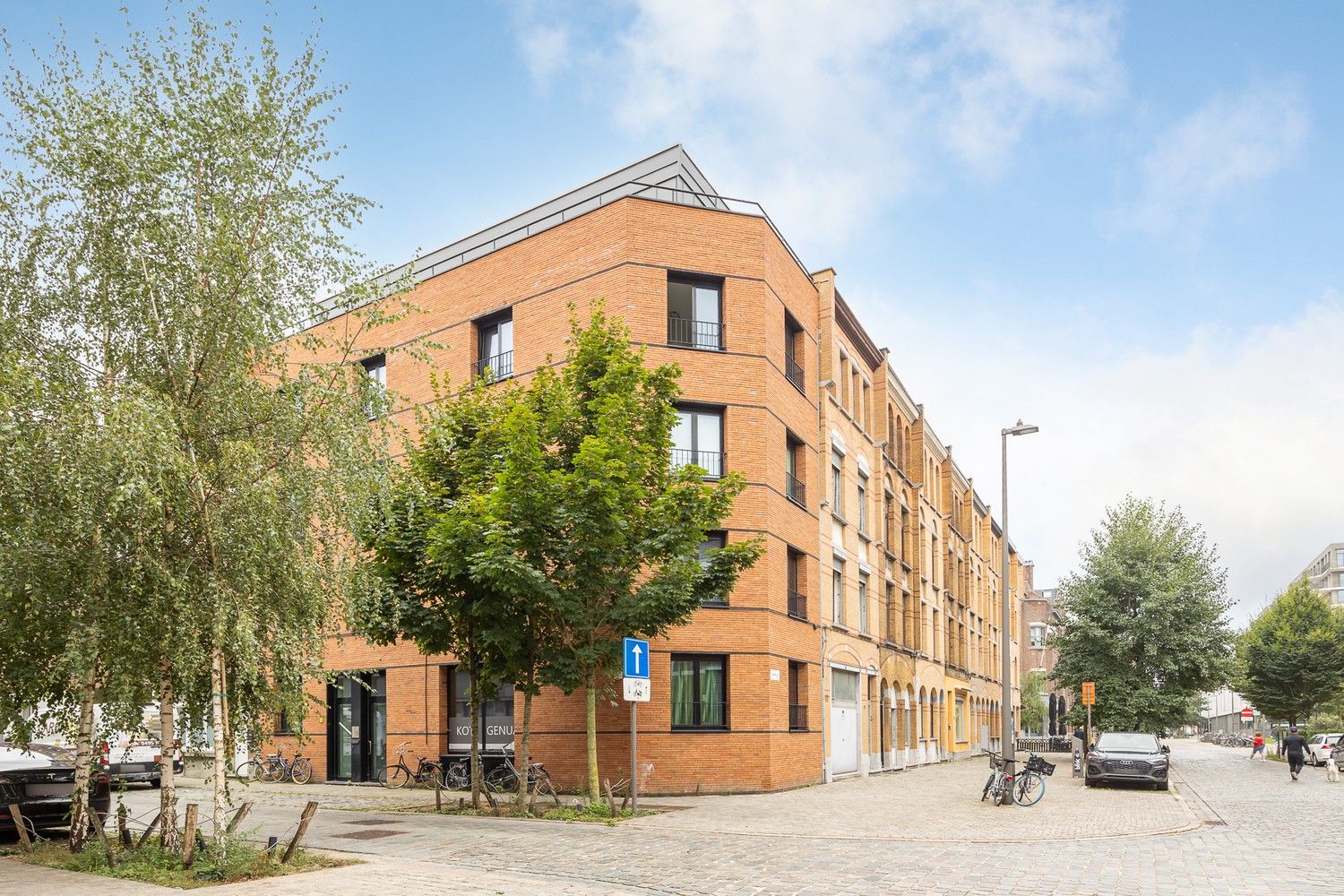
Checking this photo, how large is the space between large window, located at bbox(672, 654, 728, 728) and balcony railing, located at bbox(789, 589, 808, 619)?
3.35 m

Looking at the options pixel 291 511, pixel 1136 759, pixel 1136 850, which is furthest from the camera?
pixel 1136 759

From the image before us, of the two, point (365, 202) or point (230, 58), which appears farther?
point (365, 202)

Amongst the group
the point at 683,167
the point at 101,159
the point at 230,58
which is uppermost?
the point at 683,167

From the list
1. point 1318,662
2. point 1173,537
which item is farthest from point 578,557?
point 1318,662

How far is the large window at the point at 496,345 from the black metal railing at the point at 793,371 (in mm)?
6639

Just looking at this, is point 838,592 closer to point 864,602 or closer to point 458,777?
point 864,602

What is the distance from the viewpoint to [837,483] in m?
→ 32.5

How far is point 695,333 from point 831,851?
13.9m

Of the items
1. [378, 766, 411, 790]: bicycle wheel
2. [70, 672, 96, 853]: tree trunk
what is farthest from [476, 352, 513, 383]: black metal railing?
[70, 672, 96, 853]: tree trunk

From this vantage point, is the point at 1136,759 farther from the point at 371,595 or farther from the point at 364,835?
the point at 371,595

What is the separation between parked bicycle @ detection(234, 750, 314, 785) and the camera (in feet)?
95.0

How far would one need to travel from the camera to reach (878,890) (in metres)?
11.1

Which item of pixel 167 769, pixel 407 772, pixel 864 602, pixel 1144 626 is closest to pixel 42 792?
pixel 167 769

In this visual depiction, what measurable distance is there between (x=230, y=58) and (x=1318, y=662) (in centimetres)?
5639
